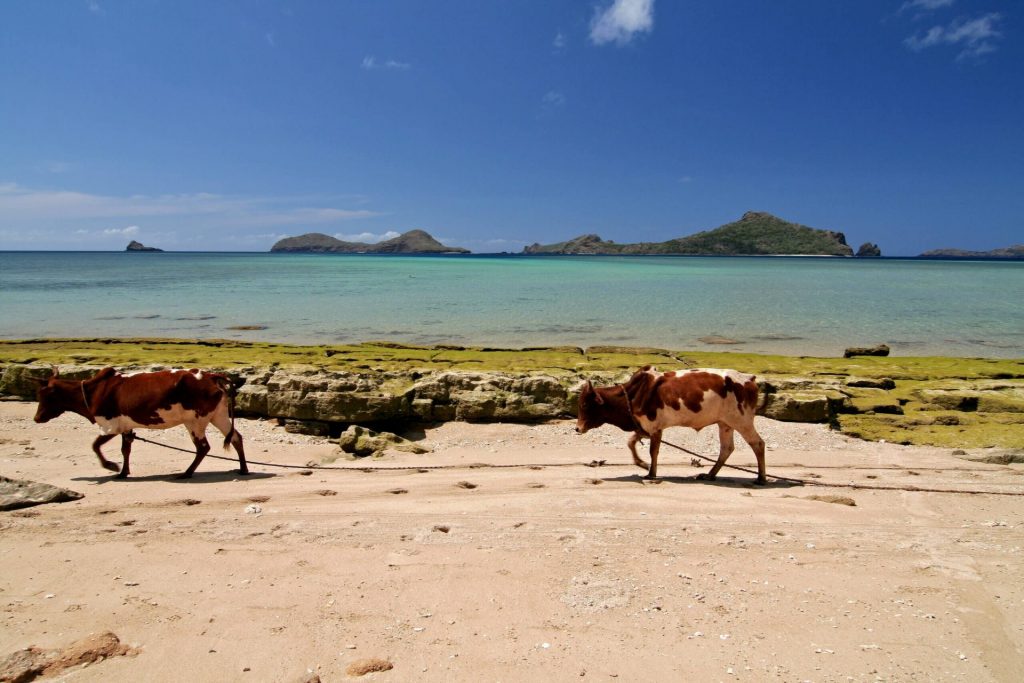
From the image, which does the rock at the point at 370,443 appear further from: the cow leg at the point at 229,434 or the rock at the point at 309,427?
the cow leg at the point at 229,434

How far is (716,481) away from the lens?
9.30 meters

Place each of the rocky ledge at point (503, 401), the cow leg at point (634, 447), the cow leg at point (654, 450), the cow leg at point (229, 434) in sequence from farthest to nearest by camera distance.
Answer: the rocky ledge at point (503, 401)
the cow leg at point (229, 434)
the cow leg at point (634, 447)
the cow leg at point (654, 450)

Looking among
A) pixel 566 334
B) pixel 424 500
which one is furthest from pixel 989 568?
pixel 566 334

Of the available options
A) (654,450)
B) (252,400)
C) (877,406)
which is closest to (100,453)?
(252,400)

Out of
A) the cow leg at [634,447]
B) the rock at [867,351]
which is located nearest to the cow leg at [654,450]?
the cow leg at [634,447]

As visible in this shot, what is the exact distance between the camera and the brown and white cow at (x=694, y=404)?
8.80 m

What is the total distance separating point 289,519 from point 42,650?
2866mm

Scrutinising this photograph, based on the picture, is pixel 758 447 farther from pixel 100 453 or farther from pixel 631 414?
pixel 100 453

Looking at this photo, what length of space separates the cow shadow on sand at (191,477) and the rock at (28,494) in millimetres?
1176

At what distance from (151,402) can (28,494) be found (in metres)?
1.95

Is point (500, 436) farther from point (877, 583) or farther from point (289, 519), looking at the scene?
point (877, 583)

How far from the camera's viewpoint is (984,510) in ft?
25.1

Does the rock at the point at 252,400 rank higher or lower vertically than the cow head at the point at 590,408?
lower

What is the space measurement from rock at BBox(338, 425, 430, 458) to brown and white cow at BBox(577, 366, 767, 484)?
12.8 ft
